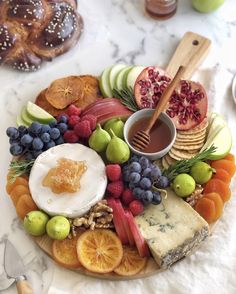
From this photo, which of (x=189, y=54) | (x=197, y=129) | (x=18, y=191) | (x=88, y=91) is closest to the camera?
(x=18, y=191)

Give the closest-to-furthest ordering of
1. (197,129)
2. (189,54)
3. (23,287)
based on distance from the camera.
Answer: (23,287) < (197,129) < (189,54)

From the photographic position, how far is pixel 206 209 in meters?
1.54

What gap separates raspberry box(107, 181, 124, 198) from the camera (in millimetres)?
1549

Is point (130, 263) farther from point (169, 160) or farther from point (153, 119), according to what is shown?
point (153, 119)

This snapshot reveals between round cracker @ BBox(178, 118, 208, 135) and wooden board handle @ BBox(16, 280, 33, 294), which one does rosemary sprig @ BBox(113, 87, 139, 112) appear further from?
wooden board handle @ BBox(16, 280, 33, 294)

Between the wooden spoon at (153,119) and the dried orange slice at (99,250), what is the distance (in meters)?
0.28

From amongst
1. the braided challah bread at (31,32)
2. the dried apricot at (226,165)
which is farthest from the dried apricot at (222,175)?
the braided challah bread at (31,32)

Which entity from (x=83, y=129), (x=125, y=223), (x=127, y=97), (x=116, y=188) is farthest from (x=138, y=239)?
(x=127, y=97)

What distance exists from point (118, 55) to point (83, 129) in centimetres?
45

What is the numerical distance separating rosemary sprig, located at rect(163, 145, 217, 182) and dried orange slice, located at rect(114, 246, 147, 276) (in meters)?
0.23

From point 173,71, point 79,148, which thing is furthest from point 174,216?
point 173,71

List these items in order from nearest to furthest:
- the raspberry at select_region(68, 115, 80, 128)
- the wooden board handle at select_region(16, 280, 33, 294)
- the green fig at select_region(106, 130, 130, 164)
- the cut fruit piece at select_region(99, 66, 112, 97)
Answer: the wooden board handle at select_region(16, 280, 33, 294)
the green fig at select_region(106, 130, 130, 164)
the raspberry at select_region(68, 115, 80, 128)
the cut fruit piece at select_region(99, 66, 112, 97)

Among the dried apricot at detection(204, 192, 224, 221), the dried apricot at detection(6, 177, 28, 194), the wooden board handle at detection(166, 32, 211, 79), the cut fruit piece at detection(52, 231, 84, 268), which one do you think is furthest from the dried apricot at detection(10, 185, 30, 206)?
the wooden board handle at detection(166, 32, 211, 79)

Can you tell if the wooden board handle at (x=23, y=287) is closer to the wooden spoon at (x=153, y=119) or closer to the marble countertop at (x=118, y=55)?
the marble countertop at (x=118, y=55)
